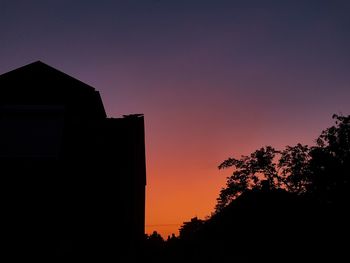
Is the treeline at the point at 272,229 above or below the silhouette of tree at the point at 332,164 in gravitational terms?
below

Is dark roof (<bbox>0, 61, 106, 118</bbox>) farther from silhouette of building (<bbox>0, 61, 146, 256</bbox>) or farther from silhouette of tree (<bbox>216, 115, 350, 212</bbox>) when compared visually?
silhouette of tree (<bbox>216, 115, 350, 212</bbox>)

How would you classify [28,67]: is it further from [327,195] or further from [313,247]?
[327,195]

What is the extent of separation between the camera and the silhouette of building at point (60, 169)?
26.7 ft

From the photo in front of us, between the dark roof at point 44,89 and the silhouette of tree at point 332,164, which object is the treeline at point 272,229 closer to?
the dark roof at point 44,89

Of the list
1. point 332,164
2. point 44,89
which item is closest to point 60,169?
point 44,89

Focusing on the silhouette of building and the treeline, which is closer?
the silhouette of building

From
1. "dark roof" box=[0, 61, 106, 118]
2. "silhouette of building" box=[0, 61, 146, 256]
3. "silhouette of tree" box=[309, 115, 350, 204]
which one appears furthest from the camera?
"silhouette of tree" box=[309, 115, 350, 204]

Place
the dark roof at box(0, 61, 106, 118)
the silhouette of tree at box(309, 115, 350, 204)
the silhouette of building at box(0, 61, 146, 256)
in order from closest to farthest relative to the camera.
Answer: the silhouette of building at box(0, 61, 146, 256)
the dark roof at box(0, 61, 106, 118)
the silhouette of tree at box(309, 115, 350, 204)

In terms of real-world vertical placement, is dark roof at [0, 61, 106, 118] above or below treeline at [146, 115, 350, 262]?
above

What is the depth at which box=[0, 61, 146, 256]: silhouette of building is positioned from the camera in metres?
8.12

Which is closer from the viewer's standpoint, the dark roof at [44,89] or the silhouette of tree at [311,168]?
the dark roof at [44,89]

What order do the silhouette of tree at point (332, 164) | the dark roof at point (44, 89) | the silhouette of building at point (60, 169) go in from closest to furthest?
the silhouette of building at point (60, 169), the dark roof at point (44, 89), the silhouette of tree at point (332, 164)

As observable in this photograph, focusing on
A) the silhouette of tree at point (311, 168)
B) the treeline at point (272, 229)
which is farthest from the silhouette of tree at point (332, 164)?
the treeline at point (272, 229)

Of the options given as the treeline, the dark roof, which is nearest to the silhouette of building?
the dark roof
